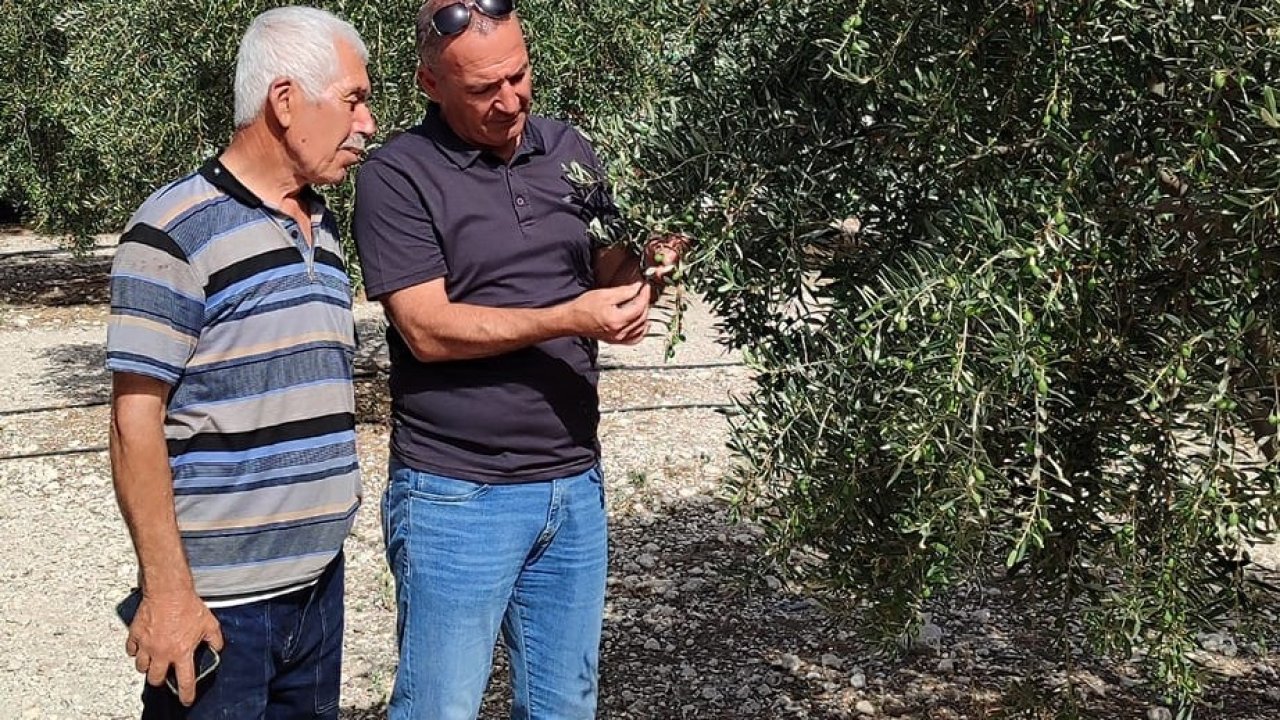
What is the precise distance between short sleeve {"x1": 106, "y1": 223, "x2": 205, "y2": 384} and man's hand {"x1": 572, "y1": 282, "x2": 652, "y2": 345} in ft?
2.59

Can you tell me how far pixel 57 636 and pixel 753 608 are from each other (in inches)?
122

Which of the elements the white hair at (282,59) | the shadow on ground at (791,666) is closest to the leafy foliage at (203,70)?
the shadow on ground at (791,666)

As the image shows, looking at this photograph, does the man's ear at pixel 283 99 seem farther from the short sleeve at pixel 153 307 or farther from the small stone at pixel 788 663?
the small stone at pixel 788 663

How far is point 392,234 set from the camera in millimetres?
2941

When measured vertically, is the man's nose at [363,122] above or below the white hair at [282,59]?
below

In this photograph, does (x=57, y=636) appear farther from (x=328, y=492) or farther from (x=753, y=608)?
(x=328, y=492)

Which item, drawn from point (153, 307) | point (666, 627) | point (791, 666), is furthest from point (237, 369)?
point (666, 627)

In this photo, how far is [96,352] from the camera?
1207cm

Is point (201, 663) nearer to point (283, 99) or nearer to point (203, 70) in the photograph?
point (283, 99)

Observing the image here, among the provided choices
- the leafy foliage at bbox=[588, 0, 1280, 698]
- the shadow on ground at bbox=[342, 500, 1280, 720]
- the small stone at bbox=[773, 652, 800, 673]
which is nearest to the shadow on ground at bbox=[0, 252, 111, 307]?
the shadow on ground at bbox=[342, 500, 1280, 720]

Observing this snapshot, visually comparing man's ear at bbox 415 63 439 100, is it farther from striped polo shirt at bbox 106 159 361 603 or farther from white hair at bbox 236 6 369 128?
striped polo shirt at bbox 106 159 361 603

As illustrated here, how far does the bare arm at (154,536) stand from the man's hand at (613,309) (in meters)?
0.87

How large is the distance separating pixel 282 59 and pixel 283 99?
86mm

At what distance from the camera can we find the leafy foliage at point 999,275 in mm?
2141
